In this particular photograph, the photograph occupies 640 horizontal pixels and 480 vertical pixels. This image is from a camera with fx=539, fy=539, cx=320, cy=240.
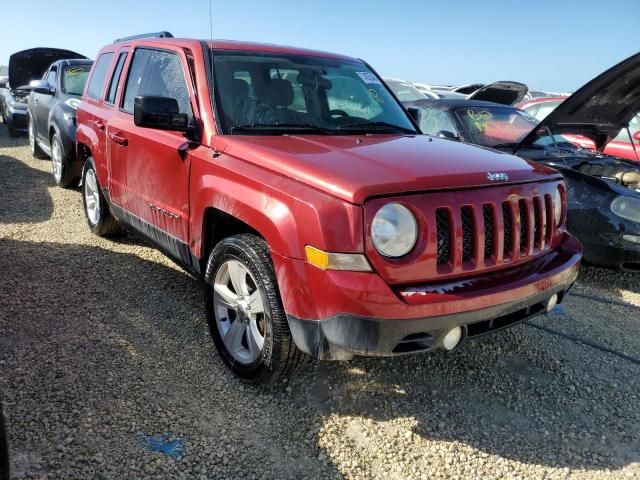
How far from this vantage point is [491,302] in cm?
243

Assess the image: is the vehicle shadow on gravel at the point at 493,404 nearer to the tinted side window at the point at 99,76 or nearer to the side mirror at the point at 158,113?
the side mirror at the point at 158,113

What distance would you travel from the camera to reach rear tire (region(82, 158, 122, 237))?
493cm

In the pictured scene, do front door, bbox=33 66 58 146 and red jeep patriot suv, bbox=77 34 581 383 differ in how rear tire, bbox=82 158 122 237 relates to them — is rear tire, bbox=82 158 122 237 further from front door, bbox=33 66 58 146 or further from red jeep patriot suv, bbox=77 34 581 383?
front door, bbox=33 66 58 146

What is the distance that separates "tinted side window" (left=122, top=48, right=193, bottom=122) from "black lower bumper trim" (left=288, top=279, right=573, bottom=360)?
1.64 metres

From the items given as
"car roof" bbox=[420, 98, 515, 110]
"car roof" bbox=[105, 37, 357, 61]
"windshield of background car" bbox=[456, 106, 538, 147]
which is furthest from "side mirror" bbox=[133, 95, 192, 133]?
"car roof" bbox=[420, 98, 515, 110]

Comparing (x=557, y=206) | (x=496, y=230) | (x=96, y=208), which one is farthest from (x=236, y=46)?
(x=96, y=208)

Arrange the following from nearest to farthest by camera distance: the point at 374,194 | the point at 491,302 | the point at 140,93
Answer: the point at 374,194
the point at 491,302
the point at 140,93

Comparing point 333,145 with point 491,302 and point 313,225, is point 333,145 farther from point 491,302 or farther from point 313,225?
point 491,302

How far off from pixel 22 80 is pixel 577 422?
13.0 metres

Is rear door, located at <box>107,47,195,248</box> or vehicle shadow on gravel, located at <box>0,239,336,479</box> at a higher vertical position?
rear door, located at <box>107,47,195,248</box>

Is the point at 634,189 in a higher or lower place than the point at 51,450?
higher

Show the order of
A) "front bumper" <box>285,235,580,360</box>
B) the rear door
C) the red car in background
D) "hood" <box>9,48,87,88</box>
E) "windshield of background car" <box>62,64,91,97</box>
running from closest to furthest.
Answer: "front bumper" <box>285,235,580,360</box>
the rear door
the red car in background
"windshield of background car" <box>62,64,91,97</box>
"hood" <box>9,48,87,88</box>

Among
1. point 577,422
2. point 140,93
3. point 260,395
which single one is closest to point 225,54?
point 140,93

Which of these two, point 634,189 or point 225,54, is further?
point 634,189
